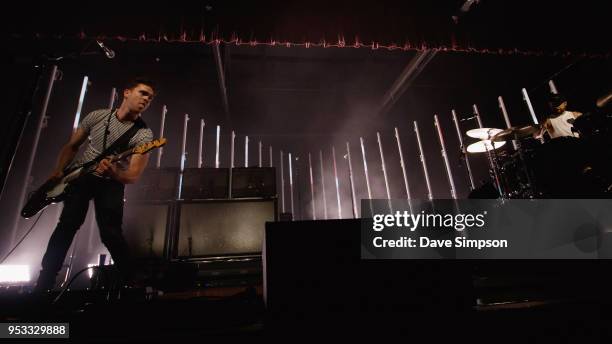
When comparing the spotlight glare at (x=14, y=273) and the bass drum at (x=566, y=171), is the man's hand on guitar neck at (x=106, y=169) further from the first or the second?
the bass drum at (x=566, y=171)

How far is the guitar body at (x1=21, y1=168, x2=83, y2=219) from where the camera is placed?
2.11 meters

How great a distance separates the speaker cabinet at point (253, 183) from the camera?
3.92 meters

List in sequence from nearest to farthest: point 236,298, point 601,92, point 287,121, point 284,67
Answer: point 236,298
point 601,92
point 284,67
point 287,121

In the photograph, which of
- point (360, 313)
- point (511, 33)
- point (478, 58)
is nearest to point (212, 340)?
point (360, 313)

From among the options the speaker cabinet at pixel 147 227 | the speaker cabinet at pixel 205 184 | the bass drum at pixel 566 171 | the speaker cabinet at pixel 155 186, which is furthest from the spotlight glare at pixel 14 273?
the bass drum at pixel 566 171

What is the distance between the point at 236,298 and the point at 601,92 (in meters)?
6.87

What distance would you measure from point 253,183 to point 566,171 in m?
3.85

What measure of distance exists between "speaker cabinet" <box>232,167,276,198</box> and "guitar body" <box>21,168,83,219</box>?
1.96 metres

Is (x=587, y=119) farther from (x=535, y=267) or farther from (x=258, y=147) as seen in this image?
(x=258, y=147)

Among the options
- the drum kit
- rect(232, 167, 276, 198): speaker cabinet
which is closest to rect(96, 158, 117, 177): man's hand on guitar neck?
rect(232, 167, 276, 198): speaker cabinet

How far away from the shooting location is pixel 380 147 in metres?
8.23

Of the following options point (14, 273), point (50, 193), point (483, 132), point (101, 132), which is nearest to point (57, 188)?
point (50, 193)

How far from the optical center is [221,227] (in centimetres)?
366

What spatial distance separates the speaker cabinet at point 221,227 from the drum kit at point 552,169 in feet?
11.4
